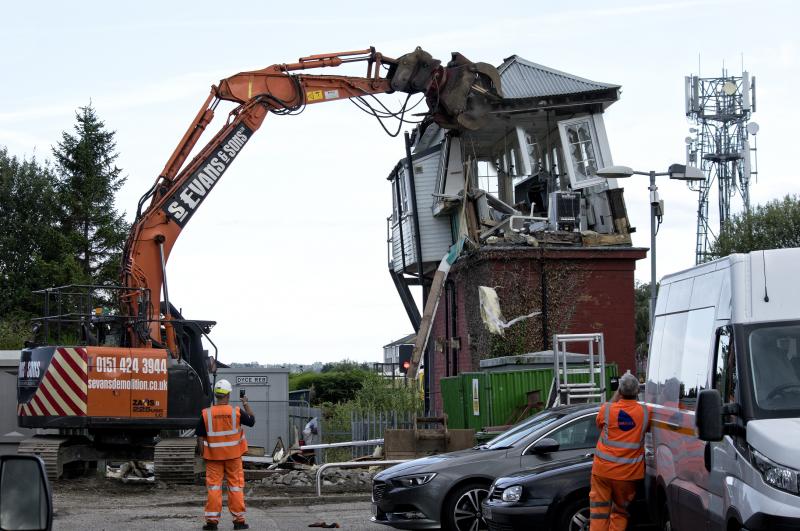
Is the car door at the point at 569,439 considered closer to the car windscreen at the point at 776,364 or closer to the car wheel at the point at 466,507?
the car wheel at the point at 466,507

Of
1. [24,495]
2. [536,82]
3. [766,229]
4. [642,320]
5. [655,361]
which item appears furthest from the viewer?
[642,320]

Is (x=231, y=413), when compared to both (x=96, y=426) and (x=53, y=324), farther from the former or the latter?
(x=53, y=324)

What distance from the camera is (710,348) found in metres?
8.89

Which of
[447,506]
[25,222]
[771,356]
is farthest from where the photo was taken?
[25,222]

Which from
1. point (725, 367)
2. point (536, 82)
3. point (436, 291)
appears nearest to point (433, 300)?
point (436, 291)

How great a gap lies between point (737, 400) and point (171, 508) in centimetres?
1154

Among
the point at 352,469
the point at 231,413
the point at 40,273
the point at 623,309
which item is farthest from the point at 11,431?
the point at 40,273

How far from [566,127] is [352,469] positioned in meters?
15.7

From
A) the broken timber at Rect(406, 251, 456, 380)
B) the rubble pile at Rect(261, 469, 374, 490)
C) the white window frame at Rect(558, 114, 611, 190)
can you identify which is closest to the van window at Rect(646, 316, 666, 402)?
the rubble pile at Rect(261, 469, 374, 490)

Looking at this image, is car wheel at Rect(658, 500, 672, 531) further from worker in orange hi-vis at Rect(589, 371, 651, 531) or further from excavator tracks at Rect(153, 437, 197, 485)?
excavator tracks at Rect(153, 437, 197, 485)

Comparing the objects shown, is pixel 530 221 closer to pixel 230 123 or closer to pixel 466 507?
pixel 230 123

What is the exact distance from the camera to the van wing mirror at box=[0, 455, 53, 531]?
3822 millimetres

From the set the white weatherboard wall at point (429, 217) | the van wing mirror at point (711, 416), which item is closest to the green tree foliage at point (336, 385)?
the white weatherboard wall at point (429, 217)

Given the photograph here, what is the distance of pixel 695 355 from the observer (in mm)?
9383
